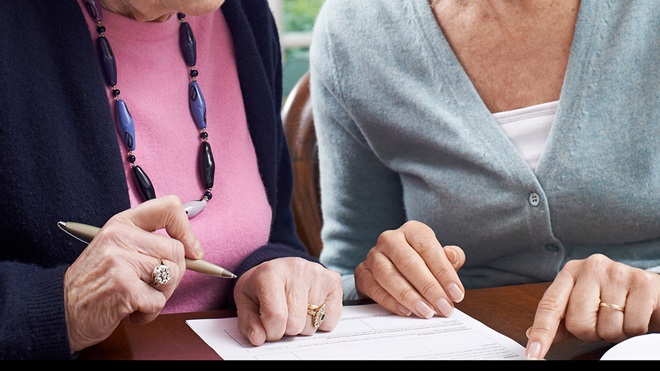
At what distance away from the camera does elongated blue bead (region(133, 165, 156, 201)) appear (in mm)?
1091

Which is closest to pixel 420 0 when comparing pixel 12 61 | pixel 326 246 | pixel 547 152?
pixel 547 152

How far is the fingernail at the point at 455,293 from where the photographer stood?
100 centimetres

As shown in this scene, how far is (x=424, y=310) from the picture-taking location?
0.98 metres

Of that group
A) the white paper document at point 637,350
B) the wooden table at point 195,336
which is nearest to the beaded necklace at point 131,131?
the wooden table at point 195,336

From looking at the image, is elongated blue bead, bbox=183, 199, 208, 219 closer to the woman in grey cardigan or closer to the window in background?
the woman in grey cardigan

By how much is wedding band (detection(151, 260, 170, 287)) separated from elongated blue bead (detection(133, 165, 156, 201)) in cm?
29

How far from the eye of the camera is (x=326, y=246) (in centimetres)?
151

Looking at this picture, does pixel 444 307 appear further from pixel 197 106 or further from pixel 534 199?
pixel 197 106

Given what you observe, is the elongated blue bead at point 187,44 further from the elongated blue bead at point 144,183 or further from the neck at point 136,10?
the elongated blue bead at point 144,183

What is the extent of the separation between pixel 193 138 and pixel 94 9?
22 cm

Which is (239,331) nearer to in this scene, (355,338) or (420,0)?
(355,338)

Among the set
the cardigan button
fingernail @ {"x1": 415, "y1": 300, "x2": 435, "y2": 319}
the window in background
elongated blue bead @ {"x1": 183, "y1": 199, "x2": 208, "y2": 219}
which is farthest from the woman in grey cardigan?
the window in background

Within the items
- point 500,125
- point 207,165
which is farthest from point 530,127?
point 207,165

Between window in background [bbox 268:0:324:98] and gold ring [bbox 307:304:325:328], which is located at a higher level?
gold ring [bbox 307:304:325:328]
